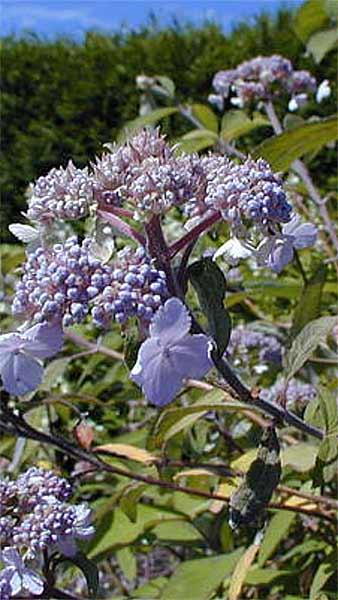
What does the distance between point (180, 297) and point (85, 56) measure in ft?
19.5

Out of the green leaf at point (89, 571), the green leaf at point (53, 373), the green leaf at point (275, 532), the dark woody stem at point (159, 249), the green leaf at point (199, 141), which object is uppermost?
the green leaf at point (199, 141)

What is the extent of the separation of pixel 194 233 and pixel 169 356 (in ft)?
0.37

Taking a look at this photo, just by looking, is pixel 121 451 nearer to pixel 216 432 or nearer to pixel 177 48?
pixel 216 432

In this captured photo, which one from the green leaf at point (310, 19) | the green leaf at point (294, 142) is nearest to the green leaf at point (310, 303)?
the green leaf at point (294, 142)

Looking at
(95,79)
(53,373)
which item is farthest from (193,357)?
(95,79)

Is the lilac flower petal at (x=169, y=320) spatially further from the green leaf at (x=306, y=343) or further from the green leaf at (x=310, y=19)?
the green leaf at (x=310, y=19)

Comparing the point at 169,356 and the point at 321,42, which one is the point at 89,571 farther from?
the point at 321,42

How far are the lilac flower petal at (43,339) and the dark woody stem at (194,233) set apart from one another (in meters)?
0.09

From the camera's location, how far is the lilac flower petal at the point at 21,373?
77cm

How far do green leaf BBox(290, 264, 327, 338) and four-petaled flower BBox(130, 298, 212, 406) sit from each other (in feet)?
1.38

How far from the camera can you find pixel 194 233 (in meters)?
0.79

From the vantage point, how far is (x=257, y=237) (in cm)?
80

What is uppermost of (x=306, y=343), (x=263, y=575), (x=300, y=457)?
(x=306, y=343)

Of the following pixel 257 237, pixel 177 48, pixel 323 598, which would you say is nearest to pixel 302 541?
pixel 323 598
